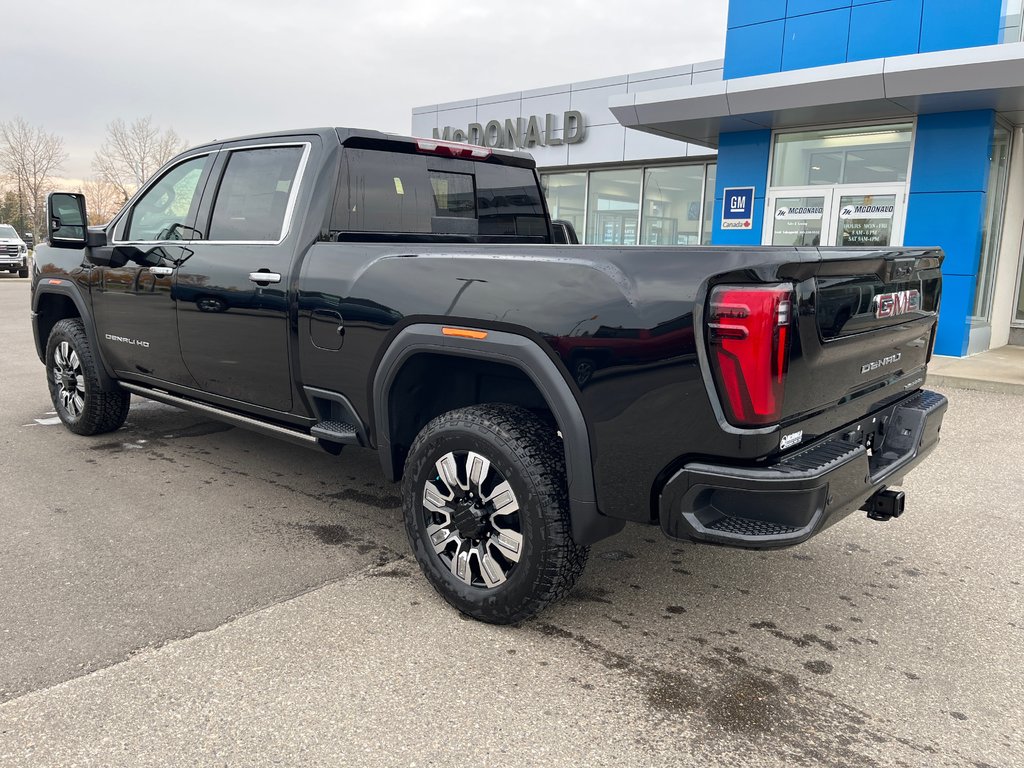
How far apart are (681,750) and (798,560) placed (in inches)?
68.8

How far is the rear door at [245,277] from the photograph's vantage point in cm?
383

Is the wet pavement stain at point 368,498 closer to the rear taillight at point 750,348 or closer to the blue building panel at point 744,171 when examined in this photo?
the rear taillight at point 750,348

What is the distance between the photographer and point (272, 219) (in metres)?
4.00

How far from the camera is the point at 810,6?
1246cm

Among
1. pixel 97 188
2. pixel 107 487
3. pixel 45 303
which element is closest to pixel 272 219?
pixel 107 487

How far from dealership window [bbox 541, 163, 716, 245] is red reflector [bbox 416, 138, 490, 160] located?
40.8 feet

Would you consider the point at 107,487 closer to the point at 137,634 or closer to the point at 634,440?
the point at 137,634

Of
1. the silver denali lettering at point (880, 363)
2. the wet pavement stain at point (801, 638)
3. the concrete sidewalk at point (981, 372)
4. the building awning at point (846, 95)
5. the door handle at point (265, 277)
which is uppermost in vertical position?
the building awning at point (846, 95)

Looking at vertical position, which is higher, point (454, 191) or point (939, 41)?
point (939, 41)

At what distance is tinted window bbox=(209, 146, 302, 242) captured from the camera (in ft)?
13.1

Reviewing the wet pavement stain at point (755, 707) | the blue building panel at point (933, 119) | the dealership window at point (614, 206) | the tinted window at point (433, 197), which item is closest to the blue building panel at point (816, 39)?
the blue building panel at point (933, 119)

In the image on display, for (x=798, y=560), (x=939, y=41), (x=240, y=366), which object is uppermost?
(x=939, y=41)

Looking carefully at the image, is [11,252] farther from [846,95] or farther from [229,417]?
[229,417]

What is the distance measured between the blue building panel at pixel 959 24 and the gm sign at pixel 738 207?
3164 mm
